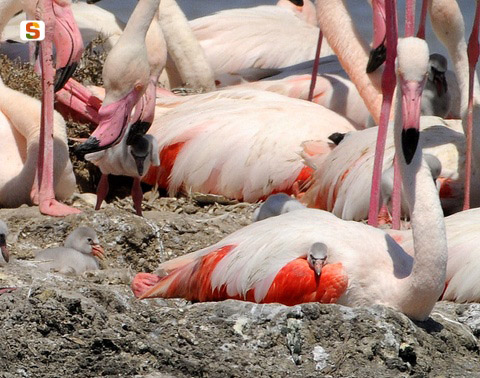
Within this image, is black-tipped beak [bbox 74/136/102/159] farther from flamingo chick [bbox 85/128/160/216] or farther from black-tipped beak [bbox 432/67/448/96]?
black-tipped beak [bbox 432/67/448/96]

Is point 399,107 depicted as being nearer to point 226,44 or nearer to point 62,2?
point 62,2

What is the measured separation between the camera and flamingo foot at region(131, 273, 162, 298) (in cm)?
592

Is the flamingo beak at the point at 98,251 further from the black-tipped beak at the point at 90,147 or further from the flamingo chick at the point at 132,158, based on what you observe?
the flamingo chick at the point at 132,158

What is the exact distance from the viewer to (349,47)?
9.02 meters

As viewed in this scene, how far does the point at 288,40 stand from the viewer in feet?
33.2

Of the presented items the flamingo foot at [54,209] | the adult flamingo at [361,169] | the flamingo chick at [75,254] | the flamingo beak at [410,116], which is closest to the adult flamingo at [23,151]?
the flamingo foot at [54,209]

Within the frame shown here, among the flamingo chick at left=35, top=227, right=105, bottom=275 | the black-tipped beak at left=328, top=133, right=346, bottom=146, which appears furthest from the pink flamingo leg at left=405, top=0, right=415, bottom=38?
the flamingo chick at left=35, top=227, right=105, bottom=275

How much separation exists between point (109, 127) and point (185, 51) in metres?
2.93

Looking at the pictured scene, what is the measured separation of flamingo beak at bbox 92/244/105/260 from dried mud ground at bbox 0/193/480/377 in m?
0.95

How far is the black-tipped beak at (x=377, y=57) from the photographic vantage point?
8281mm

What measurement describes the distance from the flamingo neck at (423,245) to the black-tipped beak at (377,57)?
2618 millimetres

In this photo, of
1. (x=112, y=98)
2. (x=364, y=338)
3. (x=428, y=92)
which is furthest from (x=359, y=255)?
(x=428, y=92)

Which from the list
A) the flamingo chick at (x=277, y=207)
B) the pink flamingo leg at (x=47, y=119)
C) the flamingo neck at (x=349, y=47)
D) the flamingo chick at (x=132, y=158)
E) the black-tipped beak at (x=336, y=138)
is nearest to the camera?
the flamingo chick at (x=277, y=207)

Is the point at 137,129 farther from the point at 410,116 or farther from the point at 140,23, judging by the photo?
the point at 410,116
